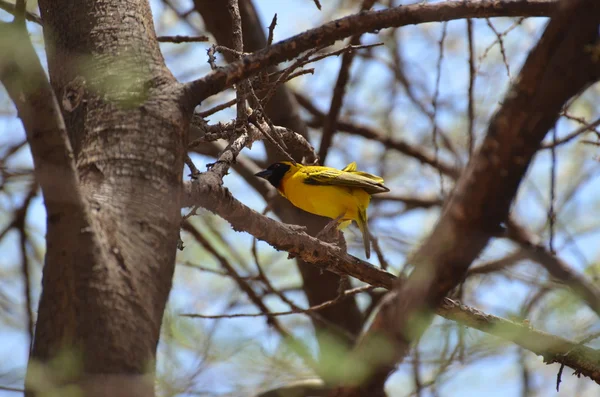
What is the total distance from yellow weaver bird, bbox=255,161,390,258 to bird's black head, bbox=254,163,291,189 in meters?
0.25

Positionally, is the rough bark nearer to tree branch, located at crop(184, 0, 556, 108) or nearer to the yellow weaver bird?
tree branch, located at crop(184, 0, 556, 108)

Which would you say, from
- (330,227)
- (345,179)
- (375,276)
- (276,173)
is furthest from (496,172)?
(276,173)

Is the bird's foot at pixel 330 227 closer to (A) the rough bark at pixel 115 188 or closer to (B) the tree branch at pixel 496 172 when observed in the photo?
(A) the rough bark at pixel 115 188

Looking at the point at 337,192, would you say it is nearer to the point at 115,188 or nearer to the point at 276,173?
the point at 276,173

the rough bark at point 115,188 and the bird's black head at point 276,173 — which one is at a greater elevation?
the bird's black head at point 276,173

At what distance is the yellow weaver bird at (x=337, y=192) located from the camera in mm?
5047

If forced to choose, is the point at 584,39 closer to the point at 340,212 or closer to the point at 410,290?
the point at 410,290

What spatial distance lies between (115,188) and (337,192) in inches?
125

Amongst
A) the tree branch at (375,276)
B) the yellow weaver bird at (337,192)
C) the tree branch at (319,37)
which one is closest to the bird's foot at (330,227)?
the yellow weaver bird at (337,192)

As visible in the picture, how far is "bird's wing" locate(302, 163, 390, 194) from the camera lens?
5020mm

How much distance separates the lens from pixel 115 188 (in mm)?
2041

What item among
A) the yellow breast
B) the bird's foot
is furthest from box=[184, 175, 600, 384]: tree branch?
the yellow breast

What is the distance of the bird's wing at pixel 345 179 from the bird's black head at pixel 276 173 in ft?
1.21

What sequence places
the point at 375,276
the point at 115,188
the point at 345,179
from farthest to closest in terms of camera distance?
the point at 345,179, the point at 375,276, the point at 115,188
